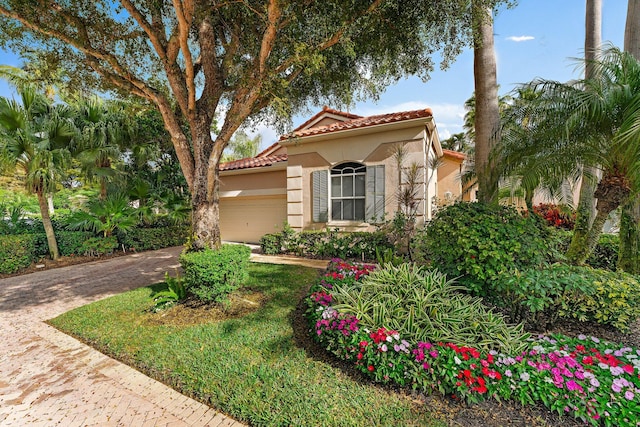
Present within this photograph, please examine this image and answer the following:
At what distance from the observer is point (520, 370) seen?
8.89 feet

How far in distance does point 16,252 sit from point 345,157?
11384 millimetres

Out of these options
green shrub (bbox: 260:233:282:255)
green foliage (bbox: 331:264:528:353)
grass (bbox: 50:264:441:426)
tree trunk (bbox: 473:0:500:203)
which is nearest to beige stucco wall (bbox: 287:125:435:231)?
green shrub (bbox: 260:233:282:255)

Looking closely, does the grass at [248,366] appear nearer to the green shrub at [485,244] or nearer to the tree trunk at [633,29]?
the green shrub at [485,244]

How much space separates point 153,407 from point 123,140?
12065 mm

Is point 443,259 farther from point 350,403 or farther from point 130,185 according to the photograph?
point 130,185

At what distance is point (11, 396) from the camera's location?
3.18 metres

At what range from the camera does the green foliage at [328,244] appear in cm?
891

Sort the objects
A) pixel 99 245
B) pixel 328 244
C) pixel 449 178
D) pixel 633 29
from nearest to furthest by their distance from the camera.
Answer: pixel 633 29 → pixel 328 244 → pixel 99 245 → pixel 449 178

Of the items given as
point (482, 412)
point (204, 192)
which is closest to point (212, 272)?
point (204, 192)

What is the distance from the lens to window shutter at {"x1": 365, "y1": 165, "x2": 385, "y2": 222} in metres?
9.25

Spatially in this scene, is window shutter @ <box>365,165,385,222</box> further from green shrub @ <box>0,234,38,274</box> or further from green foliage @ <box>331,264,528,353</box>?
green shrub @ <box>0,234,38,274</box>

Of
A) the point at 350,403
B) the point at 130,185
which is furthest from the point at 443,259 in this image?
the point at 130,185

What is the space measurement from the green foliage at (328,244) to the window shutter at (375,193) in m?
0.69

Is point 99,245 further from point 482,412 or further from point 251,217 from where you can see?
point 482,412
